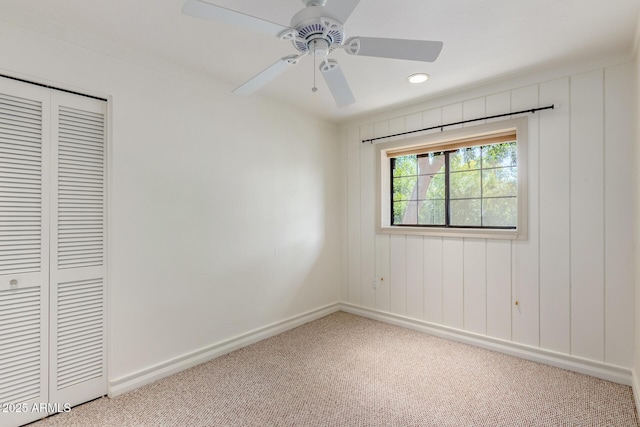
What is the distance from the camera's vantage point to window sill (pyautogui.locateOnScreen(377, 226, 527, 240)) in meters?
2.75

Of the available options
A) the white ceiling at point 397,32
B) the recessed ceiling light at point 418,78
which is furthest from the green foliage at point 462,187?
the recessed ceiling light at point 418,78

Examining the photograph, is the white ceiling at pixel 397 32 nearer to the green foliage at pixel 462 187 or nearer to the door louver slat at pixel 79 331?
the green foliage at pixel 462 187

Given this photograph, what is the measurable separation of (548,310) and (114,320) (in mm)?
3251

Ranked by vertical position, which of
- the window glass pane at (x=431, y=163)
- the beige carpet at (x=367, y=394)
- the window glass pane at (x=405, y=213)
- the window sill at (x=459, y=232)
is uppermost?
the window glass pane at (x=431, y=163)

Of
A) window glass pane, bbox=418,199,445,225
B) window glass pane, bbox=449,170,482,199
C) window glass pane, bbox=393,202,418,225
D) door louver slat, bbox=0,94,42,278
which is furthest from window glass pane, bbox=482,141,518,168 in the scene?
door louver slat, bbox=0,94,42,278

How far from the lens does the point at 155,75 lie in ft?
7.78

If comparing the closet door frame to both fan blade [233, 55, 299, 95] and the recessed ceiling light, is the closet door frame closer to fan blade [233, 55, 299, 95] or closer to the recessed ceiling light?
fan blade [233, 55, 299, 95]

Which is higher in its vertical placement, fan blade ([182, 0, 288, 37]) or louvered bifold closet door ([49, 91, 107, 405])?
fan blade ([182, 0, 288, 37])

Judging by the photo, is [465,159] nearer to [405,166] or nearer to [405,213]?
[405,166]

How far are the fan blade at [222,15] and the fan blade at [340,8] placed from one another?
231 mm

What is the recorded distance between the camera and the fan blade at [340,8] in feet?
4.02

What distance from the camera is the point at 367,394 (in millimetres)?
2176

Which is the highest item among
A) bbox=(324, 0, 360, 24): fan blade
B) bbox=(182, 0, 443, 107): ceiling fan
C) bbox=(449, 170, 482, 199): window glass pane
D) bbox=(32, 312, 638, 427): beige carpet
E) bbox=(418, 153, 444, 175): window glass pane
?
bbox=(324, 0, 360, 24): fan blade

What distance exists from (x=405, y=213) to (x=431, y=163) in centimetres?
61
